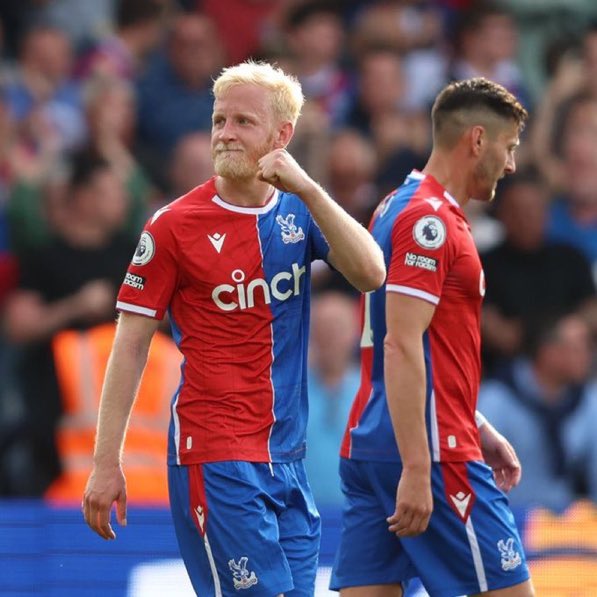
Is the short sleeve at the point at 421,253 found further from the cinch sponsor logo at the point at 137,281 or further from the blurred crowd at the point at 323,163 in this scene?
the blurred crowd at the point at 323,163

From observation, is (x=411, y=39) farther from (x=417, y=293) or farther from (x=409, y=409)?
(x=409, y=409)

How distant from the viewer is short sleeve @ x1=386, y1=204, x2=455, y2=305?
5043 millimetres

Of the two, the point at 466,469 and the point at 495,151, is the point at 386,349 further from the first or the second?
the point at 495,151

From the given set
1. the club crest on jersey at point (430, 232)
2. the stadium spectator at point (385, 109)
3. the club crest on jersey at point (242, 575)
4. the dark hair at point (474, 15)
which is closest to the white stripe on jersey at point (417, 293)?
the club crest on jersey at point (430, 232)

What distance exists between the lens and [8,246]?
953 cm

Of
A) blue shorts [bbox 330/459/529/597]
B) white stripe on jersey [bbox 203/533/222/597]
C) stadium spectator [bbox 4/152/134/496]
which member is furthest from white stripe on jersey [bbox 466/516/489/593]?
stadium spectator [bbox 4/152/134/496]

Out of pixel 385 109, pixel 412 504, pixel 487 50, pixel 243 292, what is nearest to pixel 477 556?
pixel 412 504

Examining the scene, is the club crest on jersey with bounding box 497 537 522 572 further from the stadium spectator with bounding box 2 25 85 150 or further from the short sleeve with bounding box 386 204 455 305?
the stadium spectator with bounding box 2 25 85 150

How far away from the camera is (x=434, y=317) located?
5.18 metres

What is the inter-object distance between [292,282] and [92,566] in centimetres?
202

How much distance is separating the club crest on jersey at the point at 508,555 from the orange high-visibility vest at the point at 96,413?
3.24m

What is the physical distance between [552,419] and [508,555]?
3.48 meters

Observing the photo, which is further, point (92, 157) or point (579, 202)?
point (579, 202)

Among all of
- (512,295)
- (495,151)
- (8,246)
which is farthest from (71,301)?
(495,151)
